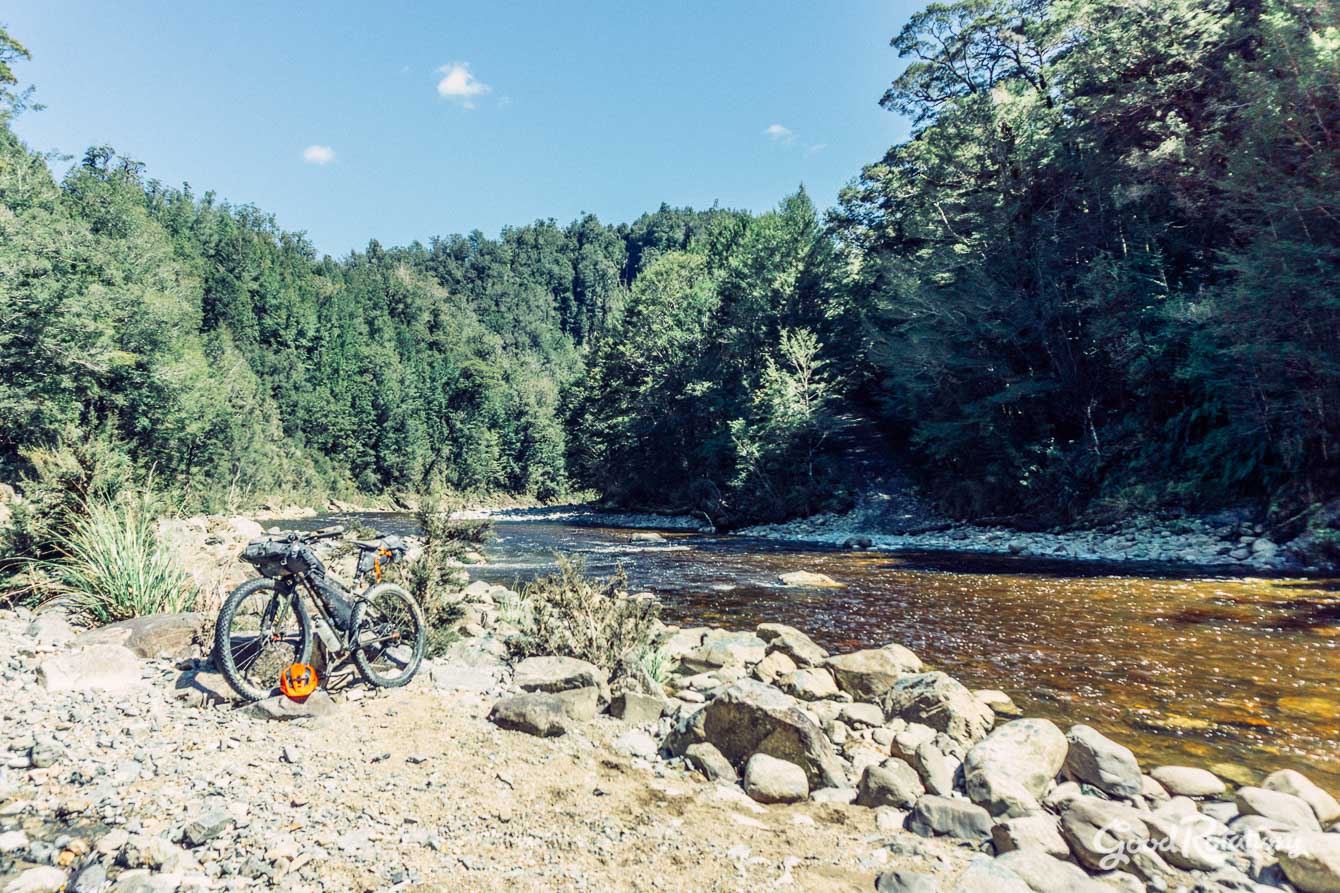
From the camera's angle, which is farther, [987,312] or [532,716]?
[987,312]

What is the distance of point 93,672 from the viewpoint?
4.54 m

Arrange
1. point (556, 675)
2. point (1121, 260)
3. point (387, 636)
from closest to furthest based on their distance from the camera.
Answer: point (556, 675)
point (387, 636)
point (1121, 260)

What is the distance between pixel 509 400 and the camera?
78625mm

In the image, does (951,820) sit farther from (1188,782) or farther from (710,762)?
(1188,782)

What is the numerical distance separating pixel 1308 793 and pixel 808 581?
8.97 meters

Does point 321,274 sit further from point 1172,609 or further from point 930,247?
point 1172,609

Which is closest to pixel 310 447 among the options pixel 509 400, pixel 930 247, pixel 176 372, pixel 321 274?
pixel 509 400

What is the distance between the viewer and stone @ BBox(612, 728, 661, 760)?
14.6 feet

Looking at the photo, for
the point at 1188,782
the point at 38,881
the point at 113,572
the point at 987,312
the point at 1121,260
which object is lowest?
the point at 1188,782

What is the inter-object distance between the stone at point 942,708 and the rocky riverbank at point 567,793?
0.07 feet

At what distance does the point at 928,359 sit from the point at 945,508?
19.7 ft

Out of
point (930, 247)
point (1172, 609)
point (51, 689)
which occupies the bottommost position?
point (1172, 609)

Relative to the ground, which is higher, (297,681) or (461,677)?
(297,681)

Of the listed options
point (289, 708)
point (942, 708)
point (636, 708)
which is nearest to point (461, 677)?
point (289, 708)
